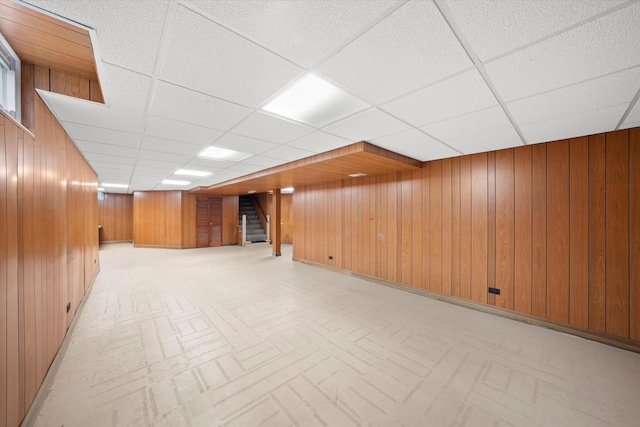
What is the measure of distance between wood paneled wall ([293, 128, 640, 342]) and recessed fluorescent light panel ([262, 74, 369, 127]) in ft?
8.69

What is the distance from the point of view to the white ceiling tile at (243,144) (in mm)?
3046

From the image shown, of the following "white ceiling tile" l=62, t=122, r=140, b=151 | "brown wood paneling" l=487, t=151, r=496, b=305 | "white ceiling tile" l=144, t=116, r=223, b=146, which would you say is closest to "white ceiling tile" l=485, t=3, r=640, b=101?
"brown wood paneling" l=487, t=151, r=496, b=305

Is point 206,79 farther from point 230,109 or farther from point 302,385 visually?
point 302,385

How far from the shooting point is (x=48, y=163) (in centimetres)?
214

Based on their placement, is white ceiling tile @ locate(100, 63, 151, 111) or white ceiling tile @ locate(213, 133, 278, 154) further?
white ceiling tile @ locate(213, 133, 278, 154)

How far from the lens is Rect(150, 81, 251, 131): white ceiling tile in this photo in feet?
6.28

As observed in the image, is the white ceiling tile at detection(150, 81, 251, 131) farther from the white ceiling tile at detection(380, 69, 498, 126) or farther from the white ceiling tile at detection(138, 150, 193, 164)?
the white ceiling tile at detection(138, 150, 193, 164)

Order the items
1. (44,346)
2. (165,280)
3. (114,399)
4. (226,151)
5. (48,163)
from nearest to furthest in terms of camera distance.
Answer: (114,399) < (44,346) < (48,163) < (226,151) < (165,280)

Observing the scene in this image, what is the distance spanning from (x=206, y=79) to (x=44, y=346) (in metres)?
2.55

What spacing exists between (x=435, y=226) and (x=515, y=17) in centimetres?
340

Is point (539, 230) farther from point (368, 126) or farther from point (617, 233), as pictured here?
point (368, 126)

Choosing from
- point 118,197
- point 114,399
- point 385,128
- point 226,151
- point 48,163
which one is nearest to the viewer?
point 114,399

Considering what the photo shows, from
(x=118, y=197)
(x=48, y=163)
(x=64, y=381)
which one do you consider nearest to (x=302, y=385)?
(x=64, y=381)

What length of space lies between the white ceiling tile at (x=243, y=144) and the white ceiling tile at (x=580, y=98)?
2.74 metres
